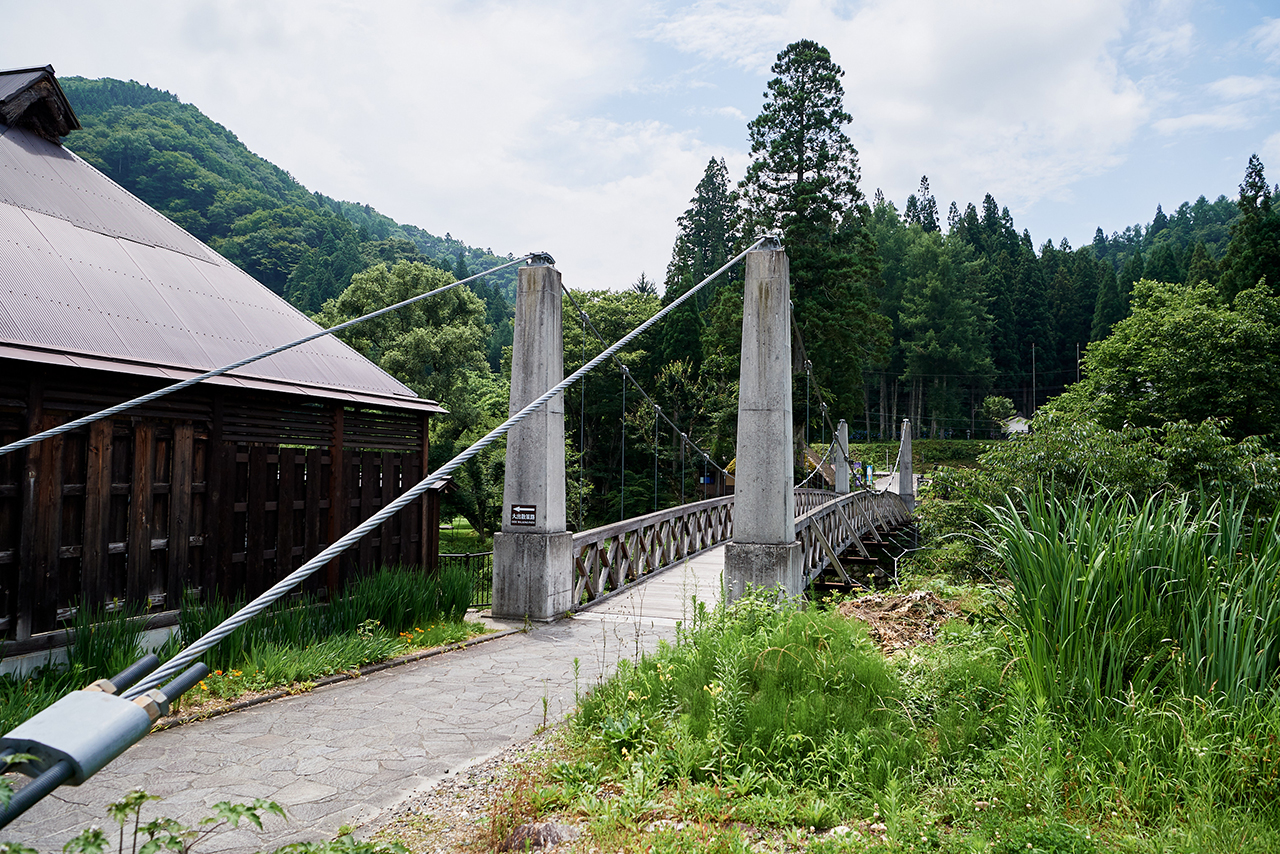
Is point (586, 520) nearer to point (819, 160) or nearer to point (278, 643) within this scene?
point (819, 160)

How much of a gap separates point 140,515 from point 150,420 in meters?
0.62

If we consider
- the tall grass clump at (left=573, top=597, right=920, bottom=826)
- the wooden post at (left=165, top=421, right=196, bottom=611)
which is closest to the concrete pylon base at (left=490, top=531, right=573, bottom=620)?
the wooden post at (left=165, top=421, right=196, bottom=611)

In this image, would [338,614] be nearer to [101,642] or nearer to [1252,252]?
[101,642]

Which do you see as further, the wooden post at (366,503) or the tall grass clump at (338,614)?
the wooden post at (366,503)

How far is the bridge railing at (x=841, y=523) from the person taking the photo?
11.9 metres

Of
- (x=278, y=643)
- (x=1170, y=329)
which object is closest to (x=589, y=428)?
(x=1170, y=329)

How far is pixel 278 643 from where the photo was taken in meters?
5.23

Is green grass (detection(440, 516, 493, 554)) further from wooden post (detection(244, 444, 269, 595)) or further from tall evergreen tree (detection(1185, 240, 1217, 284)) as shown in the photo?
tall evergreen tree (detection(1185, 240, 1217, 284))

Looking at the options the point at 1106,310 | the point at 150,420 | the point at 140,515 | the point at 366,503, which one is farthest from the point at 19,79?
the point at 1106,310

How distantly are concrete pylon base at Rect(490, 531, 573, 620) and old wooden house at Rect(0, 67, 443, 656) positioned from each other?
2.71 ft

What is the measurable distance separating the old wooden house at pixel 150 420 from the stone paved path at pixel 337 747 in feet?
4.40

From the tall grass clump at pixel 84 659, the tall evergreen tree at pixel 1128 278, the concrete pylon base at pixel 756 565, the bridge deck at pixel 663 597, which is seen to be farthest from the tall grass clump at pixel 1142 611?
the tall evergreen tree at pixel 1128 278

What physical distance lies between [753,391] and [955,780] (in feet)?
16.4

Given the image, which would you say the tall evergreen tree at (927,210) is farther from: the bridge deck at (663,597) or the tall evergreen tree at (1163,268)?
the bridge deck at (663,597)
